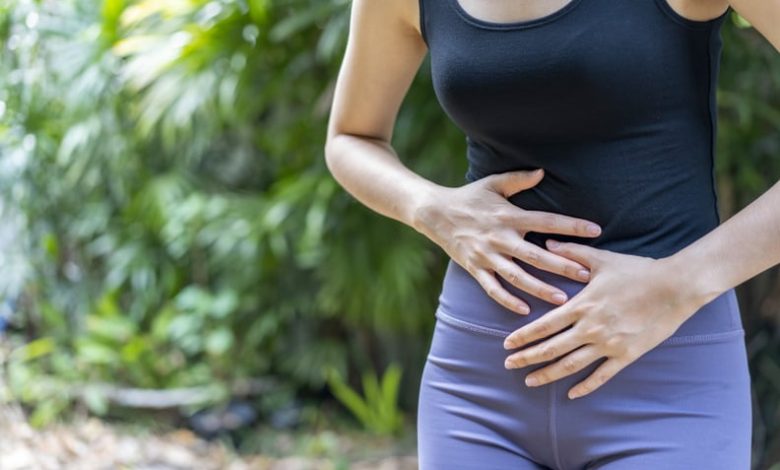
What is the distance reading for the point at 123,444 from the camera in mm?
3512

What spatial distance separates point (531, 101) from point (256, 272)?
2.77 meters

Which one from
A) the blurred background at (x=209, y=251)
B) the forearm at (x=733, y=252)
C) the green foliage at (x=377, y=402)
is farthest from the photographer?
the green foliage at (x=377, y=402)

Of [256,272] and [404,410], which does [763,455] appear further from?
[256,272]

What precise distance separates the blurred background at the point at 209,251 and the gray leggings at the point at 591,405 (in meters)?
1.68

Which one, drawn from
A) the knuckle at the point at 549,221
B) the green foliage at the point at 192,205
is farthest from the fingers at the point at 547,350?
the green foliage at the point at 192,205

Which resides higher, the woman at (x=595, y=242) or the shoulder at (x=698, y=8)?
the shoulder at (x=698, y=8)

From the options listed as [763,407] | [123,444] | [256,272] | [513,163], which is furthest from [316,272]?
[513,163]

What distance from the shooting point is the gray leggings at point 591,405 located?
915mm

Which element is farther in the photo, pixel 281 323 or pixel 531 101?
pixel 281 323

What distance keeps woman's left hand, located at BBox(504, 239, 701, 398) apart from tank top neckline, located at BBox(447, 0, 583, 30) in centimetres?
22

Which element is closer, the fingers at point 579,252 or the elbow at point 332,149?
the fingers at point 579,252

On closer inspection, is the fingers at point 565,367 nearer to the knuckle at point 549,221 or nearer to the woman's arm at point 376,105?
the knuckle at point 549,221

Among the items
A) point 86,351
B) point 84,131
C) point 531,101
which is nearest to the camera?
point 531,101

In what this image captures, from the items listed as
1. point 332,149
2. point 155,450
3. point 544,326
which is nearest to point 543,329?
point 544,326
